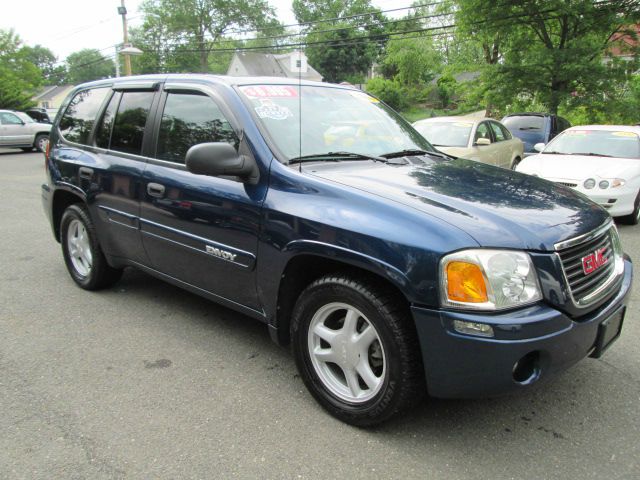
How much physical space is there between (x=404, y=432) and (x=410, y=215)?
1.09 meters

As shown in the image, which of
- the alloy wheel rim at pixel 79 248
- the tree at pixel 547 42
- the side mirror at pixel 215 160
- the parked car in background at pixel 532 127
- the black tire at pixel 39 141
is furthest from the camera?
the black tire at pixel 39 141

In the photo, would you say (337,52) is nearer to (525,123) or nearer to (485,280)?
(525,123)

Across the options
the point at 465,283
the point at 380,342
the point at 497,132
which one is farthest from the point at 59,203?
the point at 497,132

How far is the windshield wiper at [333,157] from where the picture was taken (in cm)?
297

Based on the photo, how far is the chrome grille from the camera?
2330 millimetres

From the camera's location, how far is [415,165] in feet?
10.7

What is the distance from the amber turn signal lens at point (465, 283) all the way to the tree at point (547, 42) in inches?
600

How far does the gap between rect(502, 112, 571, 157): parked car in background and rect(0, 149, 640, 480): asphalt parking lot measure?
10533mm

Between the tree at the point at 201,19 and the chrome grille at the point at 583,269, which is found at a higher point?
the tree at the point at 201,19

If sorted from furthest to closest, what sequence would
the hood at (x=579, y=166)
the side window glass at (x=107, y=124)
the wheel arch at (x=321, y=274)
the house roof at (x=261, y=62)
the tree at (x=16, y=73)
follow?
1. the house roof at (x=261, y=62)
2. the tree at (x=16, y=73)
3. the hood at (x=579, y=166)
4. the side window glass at (x=107, y=124)
5. the wheel arch at (x=321, y=274)

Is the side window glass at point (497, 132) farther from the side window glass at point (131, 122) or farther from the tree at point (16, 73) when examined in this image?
the tree at point (16, 73)

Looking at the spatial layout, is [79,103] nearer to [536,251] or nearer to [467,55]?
[536,251]

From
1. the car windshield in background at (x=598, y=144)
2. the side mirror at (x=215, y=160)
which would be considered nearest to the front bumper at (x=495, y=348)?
the side mirror at (x=215, y=160)

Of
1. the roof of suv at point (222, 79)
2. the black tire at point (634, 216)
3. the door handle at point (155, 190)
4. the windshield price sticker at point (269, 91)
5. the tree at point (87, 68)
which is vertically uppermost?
the tree at point (87, 68)
